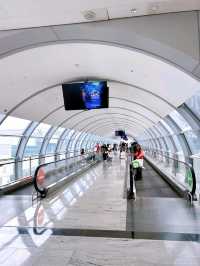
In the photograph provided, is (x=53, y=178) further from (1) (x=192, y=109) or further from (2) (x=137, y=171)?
(1) (x=192, y=109)

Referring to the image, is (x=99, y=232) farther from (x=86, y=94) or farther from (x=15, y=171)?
(x=15, y=171)

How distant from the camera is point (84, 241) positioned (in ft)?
14.6

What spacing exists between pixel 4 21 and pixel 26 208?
4581 millimetres

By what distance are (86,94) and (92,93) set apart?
218 millimetres

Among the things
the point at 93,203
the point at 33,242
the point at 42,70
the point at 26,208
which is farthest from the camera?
the point at 42,70

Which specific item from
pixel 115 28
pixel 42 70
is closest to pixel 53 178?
pixel 42 70

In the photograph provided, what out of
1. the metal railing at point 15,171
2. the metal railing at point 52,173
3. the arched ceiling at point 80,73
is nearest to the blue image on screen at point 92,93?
the arched ceiling at point 80,73

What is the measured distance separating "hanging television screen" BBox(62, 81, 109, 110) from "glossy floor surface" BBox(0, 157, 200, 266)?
3.34m

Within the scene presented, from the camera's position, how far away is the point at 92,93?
9.27 meters

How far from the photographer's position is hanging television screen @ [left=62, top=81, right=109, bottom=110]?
9.12m

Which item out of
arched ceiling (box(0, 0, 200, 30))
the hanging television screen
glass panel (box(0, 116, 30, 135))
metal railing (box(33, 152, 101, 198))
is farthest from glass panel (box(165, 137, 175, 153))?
arched ceiling (box(0, 0, 200, 30))

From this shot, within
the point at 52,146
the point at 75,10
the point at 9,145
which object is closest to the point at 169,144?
the point at 52,146

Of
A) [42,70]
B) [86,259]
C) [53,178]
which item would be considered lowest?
[86,259]

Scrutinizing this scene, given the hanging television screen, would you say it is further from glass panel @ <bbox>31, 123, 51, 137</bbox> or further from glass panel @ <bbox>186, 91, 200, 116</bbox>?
glass panel @ <bbox>31, 123, 51, 137</bbox>
